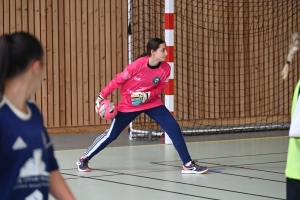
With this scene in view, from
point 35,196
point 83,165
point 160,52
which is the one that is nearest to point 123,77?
point 160,52

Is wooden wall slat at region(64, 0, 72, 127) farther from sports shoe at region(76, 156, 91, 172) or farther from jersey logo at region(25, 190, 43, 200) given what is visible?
jersey logo at region(25, 190, 43, 200)

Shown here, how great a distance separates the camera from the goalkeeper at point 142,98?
7.31m

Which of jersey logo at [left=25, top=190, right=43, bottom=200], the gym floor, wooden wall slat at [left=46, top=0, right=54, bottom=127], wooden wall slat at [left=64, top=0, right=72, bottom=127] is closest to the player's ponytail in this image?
jersey logo at [left=25, top=190, right=43, bottom=200]

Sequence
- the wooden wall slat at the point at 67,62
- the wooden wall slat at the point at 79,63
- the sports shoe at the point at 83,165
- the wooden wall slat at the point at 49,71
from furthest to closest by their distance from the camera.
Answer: the wooden wall slat at the point at 79,63
the wooden wall slat at the point at 67,62
the wooden wall slat at the point at 49,71
the sports shoe at the point at 83,165

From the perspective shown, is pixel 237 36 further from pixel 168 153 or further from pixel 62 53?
pixel 168 153

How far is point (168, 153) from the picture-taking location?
29.1 ft

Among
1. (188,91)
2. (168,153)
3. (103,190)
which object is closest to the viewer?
(103,190)

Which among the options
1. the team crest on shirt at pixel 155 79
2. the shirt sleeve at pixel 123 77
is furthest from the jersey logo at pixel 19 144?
the team crest on shirt at pixel 155 79

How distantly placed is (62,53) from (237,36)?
3.64 metres

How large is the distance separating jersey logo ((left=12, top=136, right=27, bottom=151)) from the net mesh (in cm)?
905

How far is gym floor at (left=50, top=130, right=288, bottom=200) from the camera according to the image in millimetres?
6074

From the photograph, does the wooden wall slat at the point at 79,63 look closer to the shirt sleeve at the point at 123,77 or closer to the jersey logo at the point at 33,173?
the shirt sleeve at the point at 123,77

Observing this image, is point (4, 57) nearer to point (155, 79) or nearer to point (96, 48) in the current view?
point (155, 79)

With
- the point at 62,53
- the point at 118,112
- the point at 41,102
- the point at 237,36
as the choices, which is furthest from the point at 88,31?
the point at 118,112
